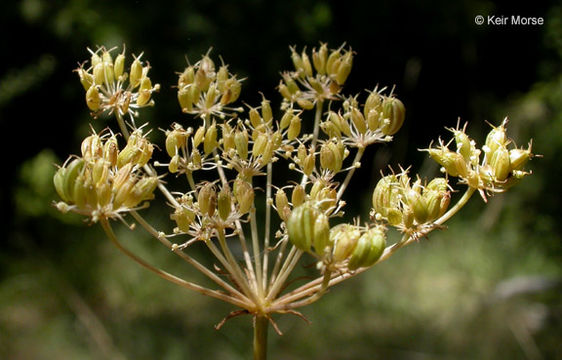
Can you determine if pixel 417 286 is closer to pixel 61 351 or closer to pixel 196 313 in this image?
pixel 196 313

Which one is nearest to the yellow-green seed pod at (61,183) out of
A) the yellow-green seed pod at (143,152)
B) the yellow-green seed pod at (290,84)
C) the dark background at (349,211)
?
the yellow-green seed pod at (143,152)

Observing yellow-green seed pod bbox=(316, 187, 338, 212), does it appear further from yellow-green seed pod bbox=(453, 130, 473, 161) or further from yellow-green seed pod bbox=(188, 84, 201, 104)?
yellow-green seed pod bbox=(188, 84, 201, 104)

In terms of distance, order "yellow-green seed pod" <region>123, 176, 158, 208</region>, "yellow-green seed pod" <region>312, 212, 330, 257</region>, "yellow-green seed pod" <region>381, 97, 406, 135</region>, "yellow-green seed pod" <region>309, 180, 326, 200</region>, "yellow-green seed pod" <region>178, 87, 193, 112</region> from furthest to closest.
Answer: "yellow-green seed pod" <region>178, 87, 193, 112</region>, "yellow-green seed pod" <region>381, 97, 406, 135</region>, "yellow-green seed pod" <region>309, 180, 326, 200</region>, "yellow-green seed pod" <region>123, 176, 158, 208</region>, "yellow-green seed pod" <region>312, 212, 330, 257</region>

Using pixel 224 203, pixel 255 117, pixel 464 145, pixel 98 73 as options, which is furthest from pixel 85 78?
pixel 464 145

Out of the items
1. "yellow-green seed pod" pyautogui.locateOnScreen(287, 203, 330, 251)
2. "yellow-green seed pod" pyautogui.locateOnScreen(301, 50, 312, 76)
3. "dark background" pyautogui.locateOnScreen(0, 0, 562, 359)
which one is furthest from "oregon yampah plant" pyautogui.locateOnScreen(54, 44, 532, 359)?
"dark background" pyautogui.locateOnScreen(0, 0, 562, 359)

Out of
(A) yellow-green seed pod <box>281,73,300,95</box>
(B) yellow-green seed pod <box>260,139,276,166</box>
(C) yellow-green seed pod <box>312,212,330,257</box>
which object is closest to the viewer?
(C) yellow-green seed pod <box>312,212,330,257</box>

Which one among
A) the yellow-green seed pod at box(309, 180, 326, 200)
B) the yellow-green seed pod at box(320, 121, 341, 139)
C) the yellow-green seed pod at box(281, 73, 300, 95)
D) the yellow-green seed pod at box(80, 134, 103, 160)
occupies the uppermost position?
the yellow-green seed pod at box(80, 134, 103, 160)

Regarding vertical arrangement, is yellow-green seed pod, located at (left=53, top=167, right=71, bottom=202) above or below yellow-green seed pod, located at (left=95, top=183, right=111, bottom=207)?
above
